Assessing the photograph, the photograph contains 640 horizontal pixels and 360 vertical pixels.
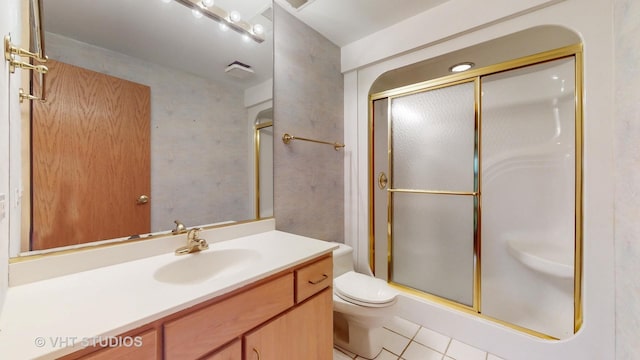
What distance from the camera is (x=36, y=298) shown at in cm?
67

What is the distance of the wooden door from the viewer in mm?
831

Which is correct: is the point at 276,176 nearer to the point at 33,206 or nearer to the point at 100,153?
the point at 100,153

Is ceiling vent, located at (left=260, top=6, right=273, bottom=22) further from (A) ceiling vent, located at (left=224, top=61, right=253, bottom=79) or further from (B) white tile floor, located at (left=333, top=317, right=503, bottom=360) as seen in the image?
(B) white tile floor, located at (left=333, top=317, right=503, bottom=360)

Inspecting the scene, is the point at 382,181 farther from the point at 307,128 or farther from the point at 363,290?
the point at 363,290

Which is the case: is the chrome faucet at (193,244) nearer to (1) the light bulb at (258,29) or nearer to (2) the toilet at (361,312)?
(2) the toilet at (361,312)

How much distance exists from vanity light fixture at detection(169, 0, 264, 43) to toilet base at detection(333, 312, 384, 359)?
1909 millimetres

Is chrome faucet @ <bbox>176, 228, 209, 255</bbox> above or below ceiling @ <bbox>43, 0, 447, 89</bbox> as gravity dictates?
below

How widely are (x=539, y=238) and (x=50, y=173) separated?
2868 mm

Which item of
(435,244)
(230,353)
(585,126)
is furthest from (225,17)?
(435,244)

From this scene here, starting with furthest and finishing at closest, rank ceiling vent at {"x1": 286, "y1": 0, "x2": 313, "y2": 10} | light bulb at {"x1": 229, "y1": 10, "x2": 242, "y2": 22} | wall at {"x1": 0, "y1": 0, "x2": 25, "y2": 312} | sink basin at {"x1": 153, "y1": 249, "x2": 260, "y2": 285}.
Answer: ceiling vent at {"x1": 286, "y1": 0, "x2": 313, "y2": 10}, light bulb at {"x1": 229, "y1": 10, "x2": 242, "y2": 22}, sink basin at {"x1": 153, "y1": 249, "x2": 260, "y2": 285}, wall at {"x1": 0, "y1": 0, "x2": 25, "y2": 312}

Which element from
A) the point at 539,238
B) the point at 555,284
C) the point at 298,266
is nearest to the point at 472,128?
the point at 539,238

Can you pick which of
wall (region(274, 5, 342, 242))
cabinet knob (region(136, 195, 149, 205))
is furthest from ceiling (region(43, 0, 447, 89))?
cabinet knob (region(136, 195, 149, 205))

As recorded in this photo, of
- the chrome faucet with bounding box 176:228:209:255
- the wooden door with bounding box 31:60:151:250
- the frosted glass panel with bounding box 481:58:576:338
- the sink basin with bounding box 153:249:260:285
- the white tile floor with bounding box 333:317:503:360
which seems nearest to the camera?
the wooden door with bounding box 31:60:151:250

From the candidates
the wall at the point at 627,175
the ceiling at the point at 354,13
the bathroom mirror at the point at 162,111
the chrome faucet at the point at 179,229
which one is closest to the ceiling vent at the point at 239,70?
the bathroom mirror at the point at 162,111
